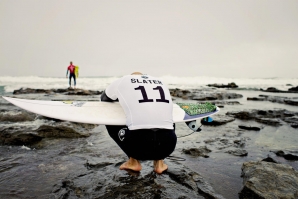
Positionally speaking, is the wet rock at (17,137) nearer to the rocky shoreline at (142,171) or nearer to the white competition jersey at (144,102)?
the rocky shoreline at (142,171)

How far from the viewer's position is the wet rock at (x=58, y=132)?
163 inches

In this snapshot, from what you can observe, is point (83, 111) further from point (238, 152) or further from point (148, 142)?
point (238, 152)

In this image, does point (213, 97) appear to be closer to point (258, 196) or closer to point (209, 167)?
point (209, 167)

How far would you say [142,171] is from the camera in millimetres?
2660

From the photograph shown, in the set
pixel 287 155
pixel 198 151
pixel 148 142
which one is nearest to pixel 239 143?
pixel 287 155

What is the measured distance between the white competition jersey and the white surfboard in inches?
16.5

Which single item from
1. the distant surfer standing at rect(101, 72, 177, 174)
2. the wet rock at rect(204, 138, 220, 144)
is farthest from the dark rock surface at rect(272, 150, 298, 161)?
the distant surfer standing at rect(101, 72, 177, 174)

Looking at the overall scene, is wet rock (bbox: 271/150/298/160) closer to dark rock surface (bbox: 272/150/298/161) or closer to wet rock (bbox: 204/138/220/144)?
dark rock surface (bbox: 272/150/298/161)

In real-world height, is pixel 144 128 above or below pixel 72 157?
above

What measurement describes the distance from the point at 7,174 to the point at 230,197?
101 inches

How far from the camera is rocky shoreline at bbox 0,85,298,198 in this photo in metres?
2.15

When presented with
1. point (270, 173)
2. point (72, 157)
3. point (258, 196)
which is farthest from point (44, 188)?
point (270, 173)

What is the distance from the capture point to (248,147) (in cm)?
382

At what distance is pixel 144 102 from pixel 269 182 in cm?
158
